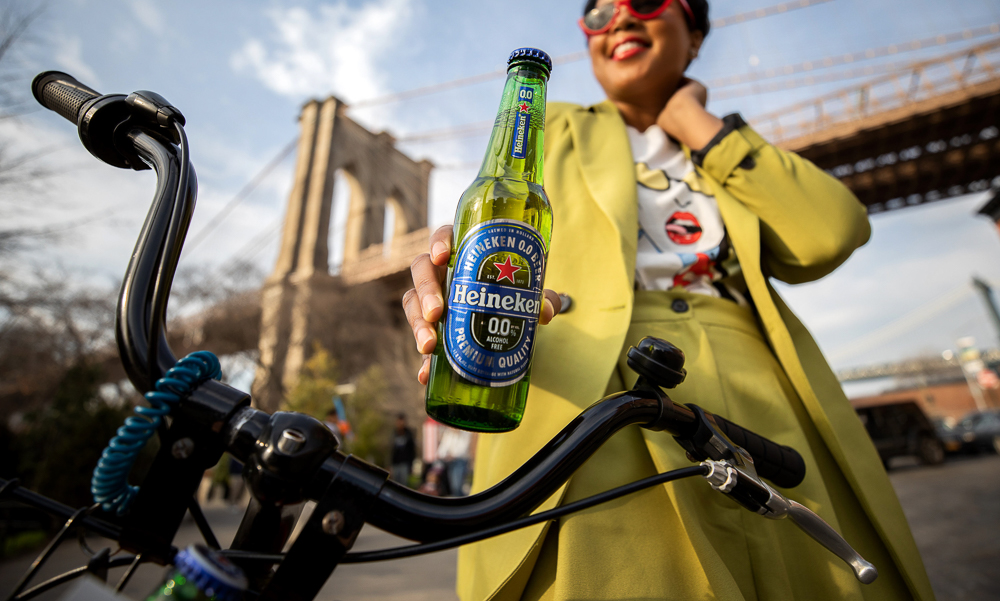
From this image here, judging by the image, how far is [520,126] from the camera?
71 centimetres

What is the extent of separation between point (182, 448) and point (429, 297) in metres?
0.32

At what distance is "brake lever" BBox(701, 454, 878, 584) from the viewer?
21.3 inches

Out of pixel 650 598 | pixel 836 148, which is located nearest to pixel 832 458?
pixel 650 598

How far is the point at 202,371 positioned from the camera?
1.46 ft

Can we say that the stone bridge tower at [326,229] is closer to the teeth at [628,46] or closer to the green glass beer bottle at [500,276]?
the teeth at [628,46]

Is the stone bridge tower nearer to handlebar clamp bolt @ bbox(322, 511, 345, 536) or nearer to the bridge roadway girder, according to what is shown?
the bridge roadway girder

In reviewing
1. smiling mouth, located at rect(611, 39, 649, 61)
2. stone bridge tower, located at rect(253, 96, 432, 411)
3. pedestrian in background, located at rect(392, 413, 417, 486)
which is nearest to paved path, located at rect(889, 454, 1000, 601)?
smiling mouth, located at rect(611, 39, 649, 61)

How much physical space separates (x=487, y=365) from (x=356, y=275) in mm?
21579

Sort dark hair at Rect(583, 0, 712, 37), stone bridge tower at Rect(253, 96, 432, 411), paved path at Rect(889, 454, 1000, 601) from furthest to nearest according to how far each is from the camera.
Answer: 1. stone bridge tower at Rect(253, 96, 432, 411)
2. paved path at Rect(889, 454, 1000, 601)
3. dark hair at Rect(583, 0, 712, 37)

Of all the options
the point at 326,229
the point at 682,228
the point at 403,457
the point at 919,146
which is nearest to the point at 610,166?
the point at 682,228

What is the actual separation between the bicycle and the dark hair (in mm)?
1134

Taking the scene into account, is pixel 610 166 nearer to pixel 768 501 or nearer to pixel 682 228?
pixel 682 228

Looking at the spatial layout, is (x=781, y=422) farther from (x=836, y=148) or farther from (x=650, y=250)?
(x=836, y=148)

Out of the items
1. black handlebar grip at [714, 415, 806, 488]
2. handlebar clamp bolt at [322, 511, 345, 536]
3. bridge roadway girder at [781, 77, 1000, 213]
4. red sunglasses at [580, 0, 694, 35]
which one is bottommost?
handlebar clamp bolt at [322, 511, 345, 536]
